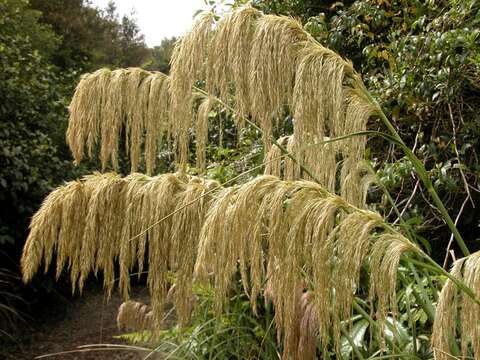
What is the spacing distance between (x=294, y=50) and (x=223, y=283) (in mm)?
778

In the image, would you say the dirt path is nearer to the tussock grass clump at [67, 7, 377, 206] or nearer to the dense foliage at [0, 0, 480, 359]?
the dense foliage at [0, 0, 480, 359]

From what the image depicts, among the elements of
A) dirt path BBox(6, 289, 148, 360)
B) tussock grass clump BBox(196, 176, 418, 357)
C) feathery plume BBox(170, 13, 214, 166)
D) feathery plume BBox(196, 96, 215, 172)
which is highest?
feathery plume BBox(170, 13, 214, 166)

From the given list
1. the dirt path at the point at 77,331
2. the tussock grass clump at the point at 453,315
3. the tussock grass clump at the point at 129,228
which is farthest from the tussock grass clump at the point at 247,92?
the dirt path at the point at 77,331

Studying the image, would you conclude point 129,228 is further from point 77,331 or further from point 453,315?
point 77,331

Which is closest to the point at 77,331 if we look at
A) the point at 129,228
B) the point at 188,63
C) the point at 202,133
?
the point at 202,133

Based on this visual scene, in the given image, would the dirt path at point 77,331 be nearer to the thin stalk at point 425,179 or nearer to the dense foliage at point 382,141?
the dense foliage at point 382,141

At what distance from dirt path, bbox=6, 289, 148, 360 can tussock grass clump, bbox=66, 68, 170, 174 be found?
157 inches

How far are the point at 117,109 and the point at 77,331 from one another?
546cm

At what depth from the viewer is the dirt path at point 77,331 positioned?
20.1 feet

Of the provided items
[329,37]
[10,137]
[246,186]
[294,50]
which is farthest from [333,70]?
[10,137]

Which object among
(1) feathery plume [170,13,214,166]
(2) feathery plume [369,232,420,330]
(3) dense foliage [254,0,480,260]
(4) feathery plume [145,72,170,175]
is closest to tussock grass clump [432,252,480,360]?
(2) feathery plume [369,232,420,330]

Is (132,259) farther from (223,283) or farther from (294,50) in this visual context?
(294,50)

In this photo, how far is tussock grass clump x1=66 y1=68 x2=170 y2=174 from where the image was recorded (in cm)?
220

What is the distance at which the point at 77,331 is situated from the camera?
22.9ft
